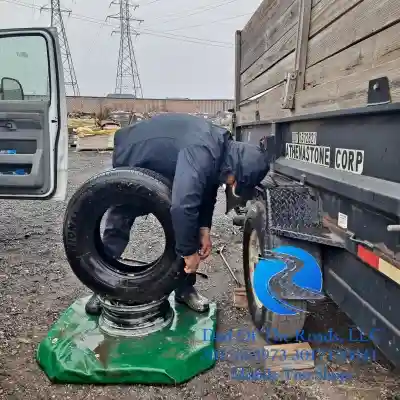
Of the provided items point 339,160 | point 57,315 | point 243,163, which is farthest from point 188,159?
point 57,315

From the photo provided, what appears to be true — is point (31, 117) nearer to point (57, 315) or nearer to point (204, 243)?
point (57, 315)

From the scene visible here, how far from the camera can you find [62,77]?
4367 millimetres

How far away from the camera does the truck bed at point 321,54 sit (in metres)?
2.00

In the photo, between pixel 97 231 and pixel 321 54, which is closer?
pixel 321 54

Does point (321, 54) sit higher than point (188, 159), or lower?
higher

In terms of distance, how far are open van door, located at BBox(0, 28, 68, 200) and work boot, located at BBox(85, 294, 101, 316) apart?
1501mm

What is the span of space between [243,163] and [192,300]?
51.2 inches

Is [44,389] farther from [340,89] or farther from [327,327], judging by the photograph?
[340,89]

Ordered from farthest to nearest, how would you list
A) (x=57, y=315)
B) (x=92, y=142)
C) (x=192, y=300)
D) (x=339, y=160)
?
1. (x=92, y=142)
2. (x=57, y=315)
3. (x=192, y=300)
4. (x=339, y=160)

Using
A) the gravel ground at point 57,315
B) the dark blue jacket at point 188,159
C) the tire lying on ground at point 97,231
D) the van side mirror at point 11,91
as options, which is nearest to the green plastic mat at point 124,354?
the gravel ground at point 57,315

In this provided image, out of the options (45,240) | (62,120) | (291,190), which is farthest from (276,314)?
(45,240)

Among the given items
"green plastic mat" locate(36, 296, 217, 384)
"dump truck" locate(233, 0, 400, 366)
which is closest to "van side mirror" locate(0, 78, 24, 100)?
"green plastic mat" locate(36, 296, 217, 384)

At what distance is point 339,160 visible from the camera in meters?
2.41

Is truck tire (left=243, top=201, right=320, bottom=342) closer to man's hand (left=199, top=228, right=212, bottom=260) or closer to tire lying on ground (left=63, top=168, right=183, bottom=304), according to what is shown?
man's hand (left=199, top=228, right=212, bottom=260)
